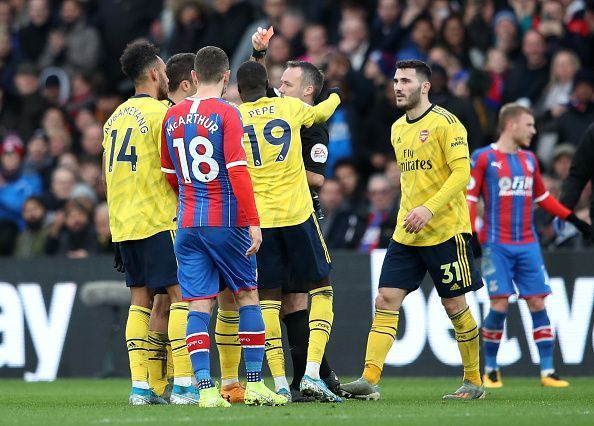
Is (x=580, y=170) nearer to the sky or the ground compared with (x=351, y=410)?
nearer to the sky

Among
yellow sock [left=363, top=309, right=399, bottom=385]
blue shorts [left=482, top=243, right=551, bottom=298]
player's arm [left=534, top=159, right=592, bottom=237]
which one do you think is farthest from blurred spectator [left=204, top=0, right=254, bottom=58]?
yellow sock [left=363, top=309, right=399, bottom=385]

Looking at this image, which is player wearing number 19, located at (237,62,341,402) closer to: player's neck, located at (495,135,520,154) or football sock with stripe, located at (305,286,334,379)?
football sock with stripe, located at (305,286,334,379)

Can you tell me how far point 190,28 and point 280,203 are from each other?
30.4ft

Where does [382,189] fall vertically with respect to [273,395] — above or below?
above

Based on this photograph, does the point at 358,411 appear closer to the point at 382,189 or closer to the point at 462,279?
the point at 462,279

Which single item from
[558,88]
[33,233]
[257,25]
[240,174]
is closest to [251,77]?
[240,174]

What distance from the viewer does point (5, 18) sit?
2086 cm

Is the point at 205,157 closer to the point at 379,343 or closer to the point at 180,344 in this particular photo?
the point at 180,344

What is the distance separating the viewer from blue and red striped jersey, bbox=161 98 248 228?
9430 mm

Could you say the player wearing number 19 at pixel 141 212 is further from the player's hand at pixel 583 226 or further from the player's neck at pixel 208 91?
the player's hand at pixel 583 226

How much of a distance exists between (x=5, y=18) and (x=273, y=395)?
41.9 ft

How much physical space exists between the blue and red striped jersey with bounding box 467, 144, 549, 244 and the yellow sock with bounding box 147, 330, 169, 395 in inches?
148

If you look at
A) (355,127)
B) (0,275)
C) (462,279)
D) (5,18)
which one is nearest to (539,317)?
(462,279)

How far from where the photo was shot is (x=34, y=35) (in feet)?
67.6
